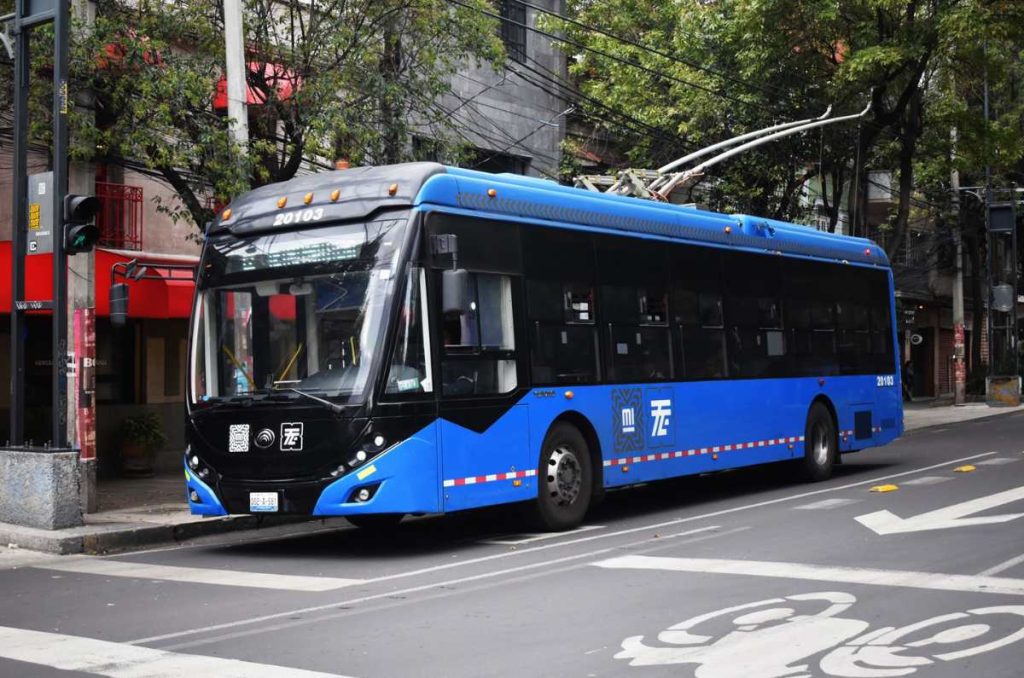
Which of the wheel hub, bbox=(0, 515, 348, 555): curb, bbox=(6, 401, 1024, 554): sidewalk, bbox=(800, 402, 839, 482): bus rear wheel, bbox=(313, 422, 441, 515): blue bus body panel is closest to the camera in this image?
bbox=(313, 422, 441, 515): blue bus body panel

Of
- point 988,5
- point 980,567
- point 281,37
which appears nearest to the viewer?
point 980,567

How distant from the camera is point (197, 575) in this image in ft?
35.0

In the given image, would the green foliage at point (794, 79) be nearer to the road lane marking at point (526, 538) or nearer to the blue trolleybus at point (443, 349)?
the blue trolleybus at point (443, 349)

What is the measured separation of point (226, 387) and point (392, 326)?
1.96 m

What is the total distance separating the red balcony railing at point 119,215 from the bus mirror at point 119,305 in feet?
20.3

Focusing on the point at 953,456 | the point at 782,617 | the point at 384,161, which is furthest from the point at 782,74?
the point at 782,617

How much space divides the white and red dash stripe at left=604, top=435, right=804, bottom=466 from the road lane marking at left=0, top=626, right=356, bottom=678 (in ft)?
22.0

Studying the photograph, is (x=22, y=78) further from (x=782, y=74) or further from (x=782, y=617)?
(x=782, y=74)

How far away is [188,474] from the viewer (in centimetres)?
1200

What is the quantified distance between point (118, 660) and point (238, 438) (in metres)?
4.44

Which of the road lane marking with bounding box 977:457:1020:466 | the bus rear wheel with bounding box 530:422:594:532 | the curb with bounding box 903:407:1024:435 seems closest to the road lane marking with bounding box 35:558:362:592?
the bus rear wheel with bounding box 530:422:594:532

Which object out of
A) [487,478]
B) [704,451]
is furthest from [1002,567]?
[704,451]

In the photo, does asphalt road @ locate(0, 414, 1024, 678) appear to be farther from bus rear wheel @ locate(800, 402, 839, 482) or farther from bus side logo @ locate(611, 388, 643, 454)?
bus rear wheel @ locate(800, 402, 839, 482)

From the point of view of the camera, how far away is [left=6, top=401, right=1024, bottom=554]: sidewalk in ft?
40.8
